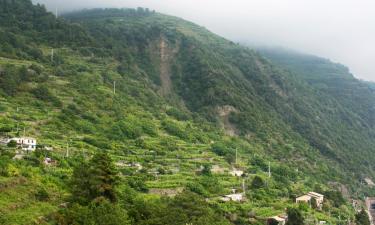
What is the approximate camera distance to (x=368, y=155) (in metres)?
131

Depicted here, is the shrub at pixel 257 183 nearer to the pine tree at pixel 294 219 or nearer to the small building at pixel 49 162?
the pine tree at pixel 294 219

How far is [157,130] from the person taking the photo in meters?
75.9

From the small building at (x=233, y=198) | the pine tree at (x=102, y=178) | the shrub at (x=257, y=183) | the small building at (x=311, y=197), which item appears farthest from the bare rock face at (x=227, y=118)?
the pine tree at (x=102, y=178)

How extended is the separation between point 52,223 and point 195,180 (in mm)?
26169

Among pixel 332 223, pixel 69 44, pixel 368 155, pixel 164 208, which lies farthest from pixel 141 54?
pixel 164 208

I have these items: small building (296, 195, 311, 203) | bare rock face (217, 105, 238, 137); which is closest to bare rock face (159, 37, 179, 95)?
bare rock face (217, 105, 238, 137)

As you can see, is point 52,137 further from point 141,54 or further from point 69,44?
point 141,54

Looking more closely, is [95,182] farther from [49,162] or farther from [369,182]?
[369,182]

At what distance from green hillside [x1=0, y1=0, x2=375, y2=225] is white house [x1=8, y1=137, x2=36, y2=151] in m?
1.89

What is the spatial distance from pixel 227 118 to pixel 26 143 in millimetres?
60512


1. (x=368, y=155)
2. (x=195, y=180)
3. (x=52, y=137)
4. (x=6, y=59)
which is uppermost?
(x=6, y=59)

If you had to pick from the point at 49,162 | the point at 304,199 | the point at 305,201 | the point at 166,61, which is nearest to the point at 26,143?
the point at 49,162

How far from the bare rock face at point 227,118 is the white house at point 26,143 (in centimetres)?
5607

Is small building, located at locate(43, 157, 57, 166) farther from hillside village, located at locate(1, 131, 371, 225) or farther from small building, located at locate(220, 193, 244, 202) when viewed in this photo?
small building, located at locate(220, 193, 244, 202)
